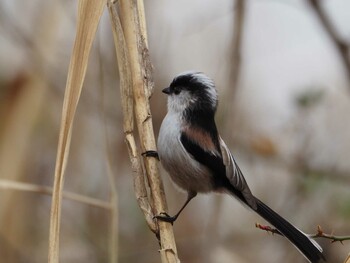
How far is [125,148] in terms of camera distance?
12.9ft

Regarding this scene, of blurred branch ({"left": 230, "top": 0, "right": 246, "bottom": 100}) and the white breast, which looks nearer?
the white breast

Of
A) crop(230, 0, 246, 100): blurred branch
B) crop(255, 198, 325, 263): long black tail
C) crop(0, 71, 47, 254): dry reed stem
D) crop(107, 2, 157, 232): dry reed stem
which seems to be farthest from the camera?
crop(0, 71, 47, 254): dry reed stem

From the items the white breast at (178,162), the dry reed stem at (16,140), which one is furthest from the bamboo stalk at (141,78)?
the dry reed stem at (16,140)

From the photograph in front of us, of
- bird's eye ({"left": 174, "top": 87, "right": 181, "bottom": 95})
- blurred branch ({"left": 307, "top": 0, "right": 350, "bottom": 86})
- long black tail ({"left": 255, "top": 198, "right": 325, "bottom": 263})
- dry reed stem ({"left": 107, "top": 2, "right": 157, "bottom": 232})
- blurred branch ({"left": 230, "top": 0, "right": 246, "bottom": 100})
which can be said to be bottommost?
long black tail ({"left": 255, "top": 198, "right": 325, "bottom": 263})

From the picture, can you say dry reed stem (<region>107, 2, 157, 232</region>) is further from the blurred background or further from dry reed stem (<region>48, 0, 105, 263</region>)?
the blurred background

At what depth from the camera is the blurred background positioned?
138 inches

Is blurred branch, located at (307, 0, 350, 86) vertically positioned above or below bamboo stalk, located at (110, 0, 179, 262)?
above

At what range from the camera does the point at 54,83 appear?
13.0 ft

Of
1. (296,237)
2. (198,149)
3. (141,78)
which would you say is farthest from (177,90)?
(296,237)

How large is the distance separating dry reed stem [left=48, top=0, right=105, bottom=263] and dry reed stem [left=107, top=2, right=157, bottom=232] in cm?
14

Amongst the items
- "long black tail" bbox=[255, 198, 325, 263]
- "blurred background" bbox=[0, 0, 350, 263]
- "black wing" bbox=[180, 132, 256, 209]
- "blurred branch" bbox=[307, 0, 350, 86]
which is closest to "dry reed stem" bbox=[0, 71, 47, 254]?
"blurred background" bbox=[0, 0, 350, 263]

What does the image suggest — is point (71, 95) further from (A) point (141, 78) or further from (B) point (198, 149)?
(B) point (198, 149)

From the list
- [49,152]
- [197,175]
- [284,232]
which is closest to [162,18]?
[49,152]

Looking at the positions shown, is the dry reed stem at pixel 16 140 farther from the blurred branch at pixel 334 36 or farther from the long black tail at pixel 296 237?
the blurred branch at pixel 334 36
